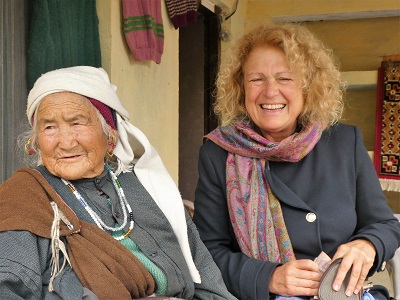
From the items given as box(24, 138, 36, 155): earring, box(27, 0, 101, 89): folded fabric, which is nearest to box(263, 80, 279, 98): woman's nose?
box(24, 138, 36, 155): earring

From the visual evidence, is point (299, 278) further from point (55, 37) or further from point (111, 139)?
point (55, 37)

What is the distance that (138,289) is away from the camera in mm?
1652

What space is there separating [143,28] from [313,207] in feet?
5.66

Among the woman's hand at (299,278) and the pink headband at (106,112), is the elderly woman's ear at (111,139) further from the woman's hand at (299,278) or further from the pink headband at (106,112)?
the woman's hand at (299,278)

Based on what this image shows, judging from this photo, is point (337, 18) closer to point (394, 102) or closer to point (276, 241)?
point (394, 102)

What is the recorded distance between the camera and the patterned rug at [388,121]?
486 cm

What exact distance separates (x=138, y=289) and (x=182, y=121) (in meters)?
3.91

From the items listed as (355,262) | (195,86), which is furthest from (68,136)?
(195,86)

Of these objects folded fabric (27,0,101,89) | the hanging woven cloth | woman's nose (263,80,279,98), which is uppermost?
the hanging woven cloth

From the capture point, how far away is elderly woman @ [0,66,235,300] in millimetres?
1510

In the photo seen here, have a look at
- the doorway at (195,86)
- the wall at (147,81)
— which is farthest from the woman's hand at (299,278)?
the doorway at (195,86)

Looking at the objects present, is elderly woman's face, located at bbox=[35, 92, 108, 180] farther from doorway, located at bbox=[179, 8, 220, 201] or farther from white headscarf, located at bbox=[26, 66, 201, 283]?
doorway, located at bbox=[179, 8, 220, 201]

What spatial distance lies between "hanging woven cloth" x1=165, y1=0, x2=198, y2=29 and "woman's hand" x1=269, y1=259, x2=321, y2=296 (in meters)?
2.41

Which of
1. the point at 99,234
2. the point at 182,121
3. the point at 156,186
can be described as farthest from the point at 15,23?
the point at 182,121
